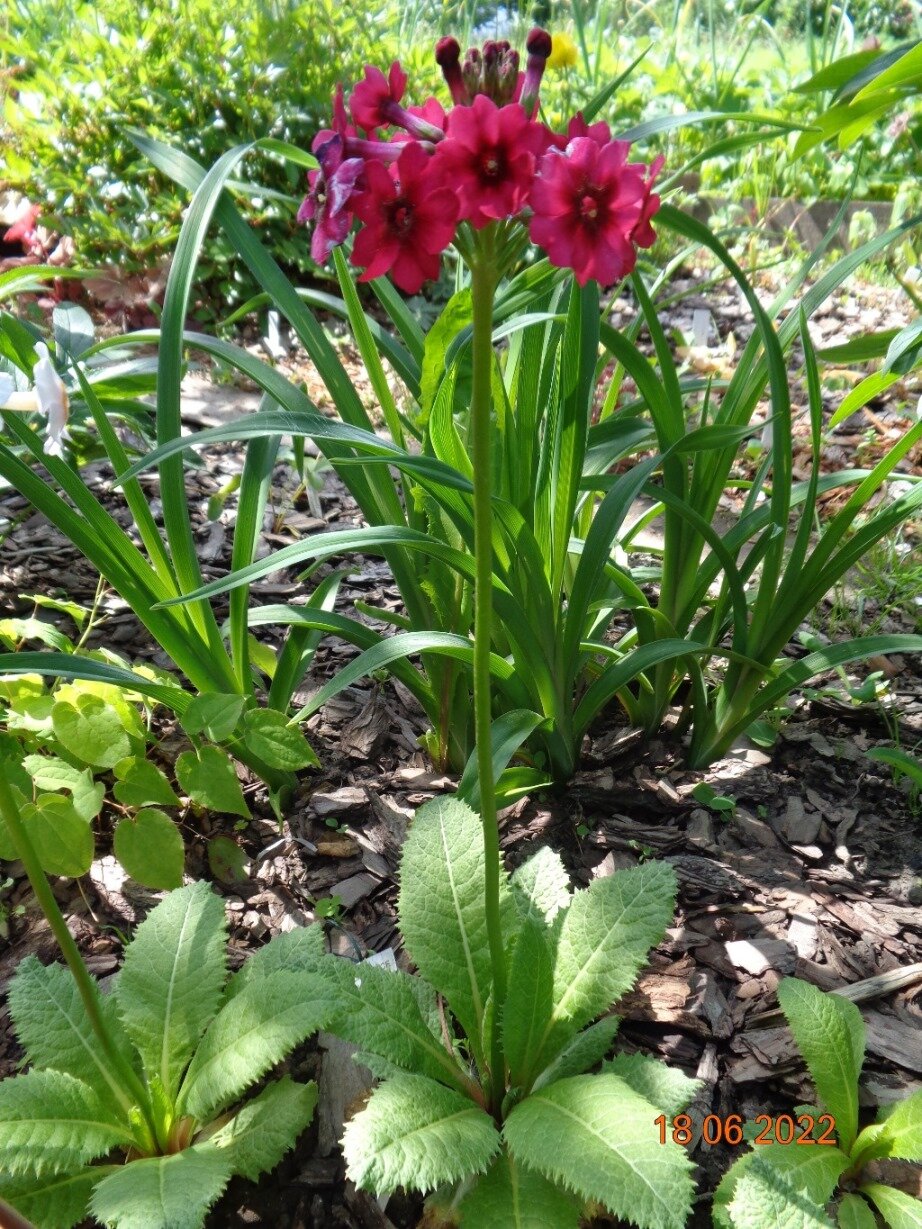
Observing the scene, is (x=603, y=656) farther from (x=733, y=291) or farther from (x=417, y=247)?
(x=733, y=291)

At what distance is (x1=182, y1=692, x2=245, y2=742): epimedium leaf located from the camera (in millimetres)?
1440

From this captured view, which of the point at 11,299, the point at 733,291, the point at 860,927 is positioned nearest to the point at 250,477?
the point at 860,927

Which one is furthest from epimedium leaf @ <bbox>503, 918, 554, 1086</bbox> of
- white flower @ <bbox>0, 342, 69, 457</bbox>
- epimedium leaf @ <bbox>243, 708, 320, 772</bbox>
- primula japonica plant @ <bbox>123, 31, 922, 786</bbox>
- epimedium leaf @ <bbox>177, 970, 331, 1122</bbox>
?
white flower @ <bbox>0, 342, 69, 457</bbox>

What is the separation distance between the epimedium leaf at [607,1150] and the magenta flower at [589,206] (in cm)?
85

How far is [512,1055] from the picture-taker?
1.15m

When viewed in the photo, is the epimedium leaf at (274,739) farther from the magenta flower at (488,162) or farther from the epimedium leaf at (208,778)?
the magenta flower at (488,162)

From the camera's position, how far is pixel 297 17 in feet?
12.5

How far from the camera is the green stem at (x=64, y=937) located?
33.8 inches

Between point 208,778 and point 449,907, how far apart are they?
0.45 meters

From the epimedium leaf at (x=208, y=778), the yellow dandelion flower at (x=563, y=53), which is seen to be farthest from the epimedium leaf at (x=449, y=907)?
the yellow dandelion flower at (x=563, y=53)

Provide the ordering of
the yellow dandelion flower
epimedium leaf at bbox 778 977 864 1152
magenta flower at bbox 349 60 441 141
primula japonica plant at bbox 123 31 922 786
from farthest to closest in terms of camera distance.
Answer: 1. the yellow dandelion flower
2. primula japonica plant at bbox 123 31 922 786
3. epimedium leaf at bbox 778 977 864 1152
4. magenta flower at bbox 349 60 441 141

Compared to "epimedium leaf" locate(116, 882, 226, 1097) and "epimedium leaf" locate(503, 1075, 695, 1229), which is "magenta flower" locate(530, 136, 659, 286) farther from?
"epimedium leaf" locate(116, 882, 226, 1097)

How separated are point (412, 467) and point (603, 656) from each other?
0.78 metres

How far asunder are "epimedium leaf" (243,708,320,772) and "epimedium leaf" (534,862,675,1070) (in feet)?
1.67
